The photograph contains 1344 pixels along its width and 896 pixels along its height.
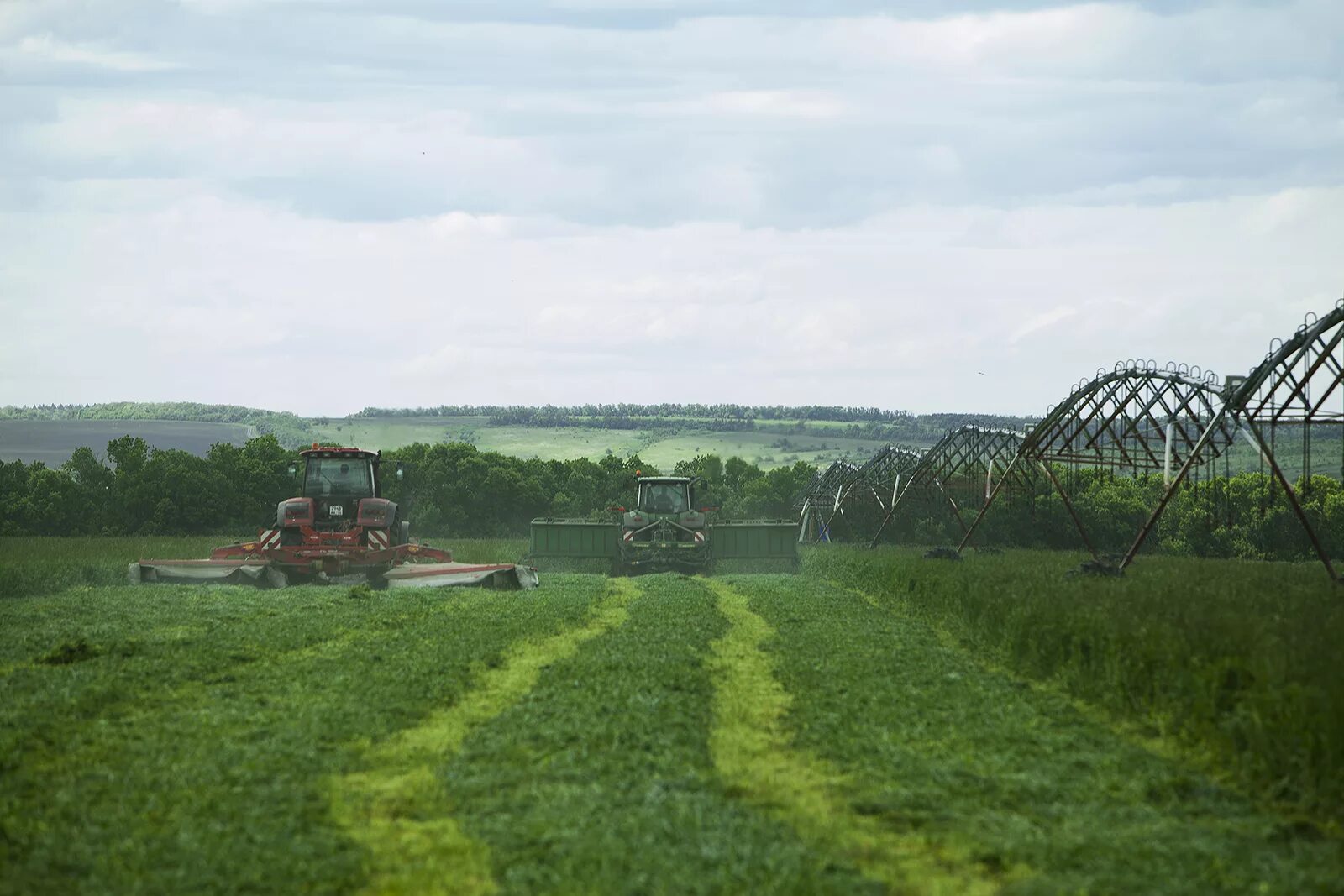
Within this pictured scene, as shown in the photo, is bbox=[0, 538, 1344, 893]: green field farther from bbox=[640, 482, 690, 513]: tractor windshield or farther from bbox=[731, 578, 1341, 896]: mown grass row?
bbox=[640, 482, 690, 513]: tractor windshield

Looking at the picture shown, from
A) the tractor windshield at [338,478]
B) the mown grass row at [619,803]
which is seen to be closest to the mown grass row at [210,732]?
the mown grass row at [619,803]

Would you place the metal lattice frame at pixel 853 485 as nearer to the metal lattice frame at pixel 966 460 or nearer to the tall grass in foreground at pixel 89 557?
the metal lattice frame at pixel 966 460

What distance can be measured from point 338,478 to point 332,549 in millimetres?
2280

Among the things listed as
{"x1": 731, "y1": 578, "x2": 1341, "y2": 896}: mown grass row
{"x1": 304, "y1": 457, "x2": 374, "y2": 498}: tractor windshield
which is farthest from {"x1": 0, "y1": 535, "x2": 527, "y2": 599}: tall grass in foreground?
{"x1": 731, "y1": 578, "x2": 1341, "y2": 896}: mown grass row

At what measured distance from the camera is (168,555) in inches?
1702

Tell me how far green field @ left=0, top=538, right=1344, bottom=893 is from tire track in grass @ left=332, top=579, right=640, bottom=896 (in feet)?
0.12

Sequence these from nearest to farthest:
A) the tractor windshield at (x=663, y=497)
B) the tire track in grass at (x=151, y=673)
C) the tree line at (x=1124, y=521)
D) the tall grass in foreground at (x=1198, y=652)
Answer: the tall grass in foreground at (x=1198, y=652) → the tire track in grass at (x=151, y=673) → the tractor windshield at (x=663, y=497) → the tree line at (x=1124, y=521)

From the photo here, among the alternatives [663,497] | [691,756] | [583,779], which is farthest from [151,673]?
[663,497]

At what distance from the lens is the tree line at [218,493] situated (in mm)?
69125

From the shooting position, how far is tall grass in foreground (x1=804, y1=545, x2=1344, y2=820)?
33.1 ft

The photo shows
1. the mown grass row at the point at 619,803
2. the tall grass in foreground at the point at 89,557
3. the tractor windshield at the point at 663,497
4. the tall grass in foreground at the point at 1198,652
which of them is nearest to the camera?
the mown grass row at the point at 619,803

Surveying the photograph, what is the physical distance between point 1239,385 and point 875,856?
64.2ft

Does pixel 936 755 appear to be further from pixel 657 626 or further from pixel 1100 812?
pixel 657 626

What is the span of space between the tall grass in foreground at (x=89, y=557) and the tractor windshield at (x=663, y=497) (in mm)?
6933
